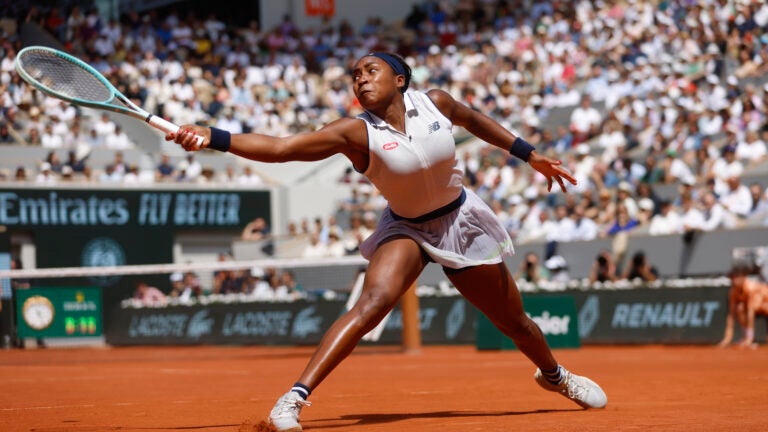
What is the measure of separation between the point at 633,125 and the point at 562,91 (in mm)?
3620

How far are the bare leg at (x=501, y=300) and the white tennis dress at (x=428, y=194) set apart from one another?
3.4 inches

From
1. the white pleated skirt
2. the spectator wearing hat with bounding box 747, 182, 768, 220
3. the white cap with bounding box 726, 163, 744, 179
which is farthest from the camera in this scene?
the white cap with bounding box 726, 163, 744, 179

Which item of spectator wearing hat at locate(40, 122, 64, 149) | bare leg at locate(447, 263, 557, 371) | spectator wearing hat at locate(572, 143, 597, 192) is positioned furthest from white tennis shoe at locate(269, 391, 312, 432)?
spectator wearing hat at locate(40, 122, 64, 149)

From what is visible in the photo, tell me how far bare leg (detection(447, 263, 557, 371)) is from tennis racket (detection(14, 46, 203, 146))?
2148 millimetres

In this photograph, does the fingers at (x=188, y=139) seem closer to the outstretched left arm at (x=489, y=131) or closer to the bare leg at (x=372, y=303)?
the bare leg at (x=372, y=303)

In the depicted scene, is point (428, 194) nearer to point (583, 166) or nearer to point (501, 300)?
point (501, 300)

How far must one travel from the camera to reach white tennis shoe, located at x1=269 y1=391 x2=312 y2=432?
5793 millimetres

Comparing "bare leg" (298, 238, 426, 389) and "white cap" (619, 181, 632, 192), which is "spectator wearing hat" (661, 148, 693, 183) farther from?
"bare leg" (298, 238, 426, 389)

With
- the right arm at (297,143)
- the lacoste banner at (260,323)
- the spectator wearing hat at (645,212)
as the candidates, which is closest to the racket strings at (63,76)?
the right arm at (297,143)

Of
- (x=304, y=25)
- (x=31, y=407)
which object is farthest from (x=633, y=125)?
(x=31, y=407)

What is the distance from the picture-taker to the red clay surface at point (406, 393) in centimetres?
669

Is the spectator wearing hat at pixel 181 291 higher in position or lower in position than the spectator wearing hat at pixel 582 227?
lower

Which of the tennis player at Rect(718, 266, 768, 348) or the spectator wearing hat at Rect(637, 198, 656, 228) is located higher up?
the spectator wearing hat at Rect(637, 198, 656, 228)

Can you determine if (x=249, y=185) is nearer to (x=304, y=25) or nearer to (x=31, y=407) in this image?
(x=304, y=25)
